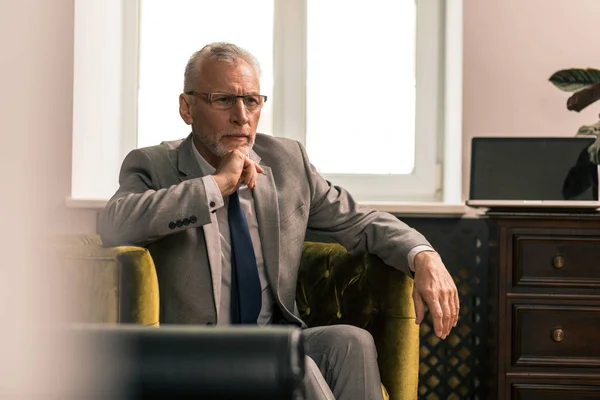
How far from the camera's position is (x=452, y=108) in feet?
9.00

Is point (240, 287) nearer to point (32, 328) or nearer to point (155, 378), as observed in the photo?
point (155, 378)

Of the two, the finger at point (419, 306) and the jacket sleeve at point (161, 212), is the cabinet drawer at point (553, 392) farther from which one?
the jacket sleeve at point (161, 212)

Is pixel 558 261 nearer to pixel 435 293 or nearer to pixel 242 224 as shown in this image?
pixel 435 293

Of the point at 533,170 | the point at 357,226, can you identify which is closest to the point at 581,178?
the point at 533,170

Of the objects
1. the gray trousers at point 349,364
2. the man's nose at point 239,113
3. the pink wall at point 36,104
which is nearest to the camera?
the pink wall at point 36,104

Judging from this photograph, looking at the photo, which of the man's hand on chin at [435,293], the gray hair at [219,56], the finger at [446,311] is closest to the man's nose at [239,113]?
the gray hair at [219,56]

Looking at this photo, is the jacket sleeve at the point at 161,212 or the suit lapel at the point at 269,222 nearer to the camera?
the jacket sleeve at the point at 161,212

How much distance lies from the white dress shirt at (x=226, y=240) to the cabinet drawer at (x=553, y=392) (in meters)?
0.65

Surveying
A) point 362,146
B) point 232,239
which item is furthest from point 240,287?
point 362,146

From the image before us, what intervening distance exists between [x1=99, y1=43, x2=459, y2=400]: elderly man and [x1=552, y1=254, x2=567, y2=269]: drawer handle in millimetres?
547

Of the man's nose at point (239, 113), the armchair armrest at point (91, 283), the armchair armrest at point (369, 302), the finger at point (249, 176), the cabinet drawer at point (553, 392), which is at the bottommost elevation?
the cabinet drawer at point (553, 392)

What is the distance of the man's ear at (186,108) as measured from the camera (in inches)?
78.3

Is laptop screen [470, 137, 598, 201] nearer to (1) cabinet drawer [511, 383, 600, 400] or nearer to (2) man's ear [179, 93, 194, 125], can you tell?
(1) cabinet drawer [511, 383, 600, 400]

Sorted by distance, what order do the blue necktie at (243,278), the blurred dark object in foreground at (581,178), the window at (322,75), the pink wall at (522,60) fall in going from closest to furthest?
the blue necktie at (243,278), the blurred dark object in foreground at (581,178), the pink wall at (522,60), the window at (322,75)
